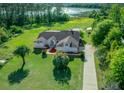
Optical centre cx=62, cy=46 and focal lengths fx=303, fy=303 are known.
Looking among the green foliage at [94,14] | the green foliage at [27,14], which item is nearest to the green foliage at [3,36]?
the green foliage at [27,14]

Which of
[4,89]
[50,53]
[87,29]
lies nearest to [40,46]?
[50,53]

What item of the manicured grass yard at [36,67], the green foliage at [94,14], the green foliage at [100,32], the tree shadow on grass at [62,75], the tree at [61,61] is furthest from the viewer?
the green foliage at [94,14]

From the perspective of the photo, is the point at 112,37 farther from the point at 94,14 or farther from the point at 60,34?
the point at 94,14

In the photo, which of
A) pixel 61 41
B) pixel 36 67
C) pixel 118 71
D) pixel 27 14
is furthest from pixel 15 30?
pixel 118 71

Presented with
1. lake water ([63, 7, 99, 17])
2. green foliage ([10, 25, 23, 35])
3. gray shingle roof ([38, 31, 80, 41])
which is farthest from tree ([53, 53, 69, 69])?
green foliage ([10, 25, 23, 35])

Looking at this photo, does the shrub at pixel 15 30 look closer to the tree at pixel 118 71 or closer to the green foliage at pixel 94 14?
the green foliage at pixel 94 14

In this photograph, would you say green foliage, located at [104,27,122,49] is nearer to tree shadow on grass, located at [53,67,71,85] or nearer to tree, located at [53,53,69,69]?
tree, located at [53,53,69,69]
